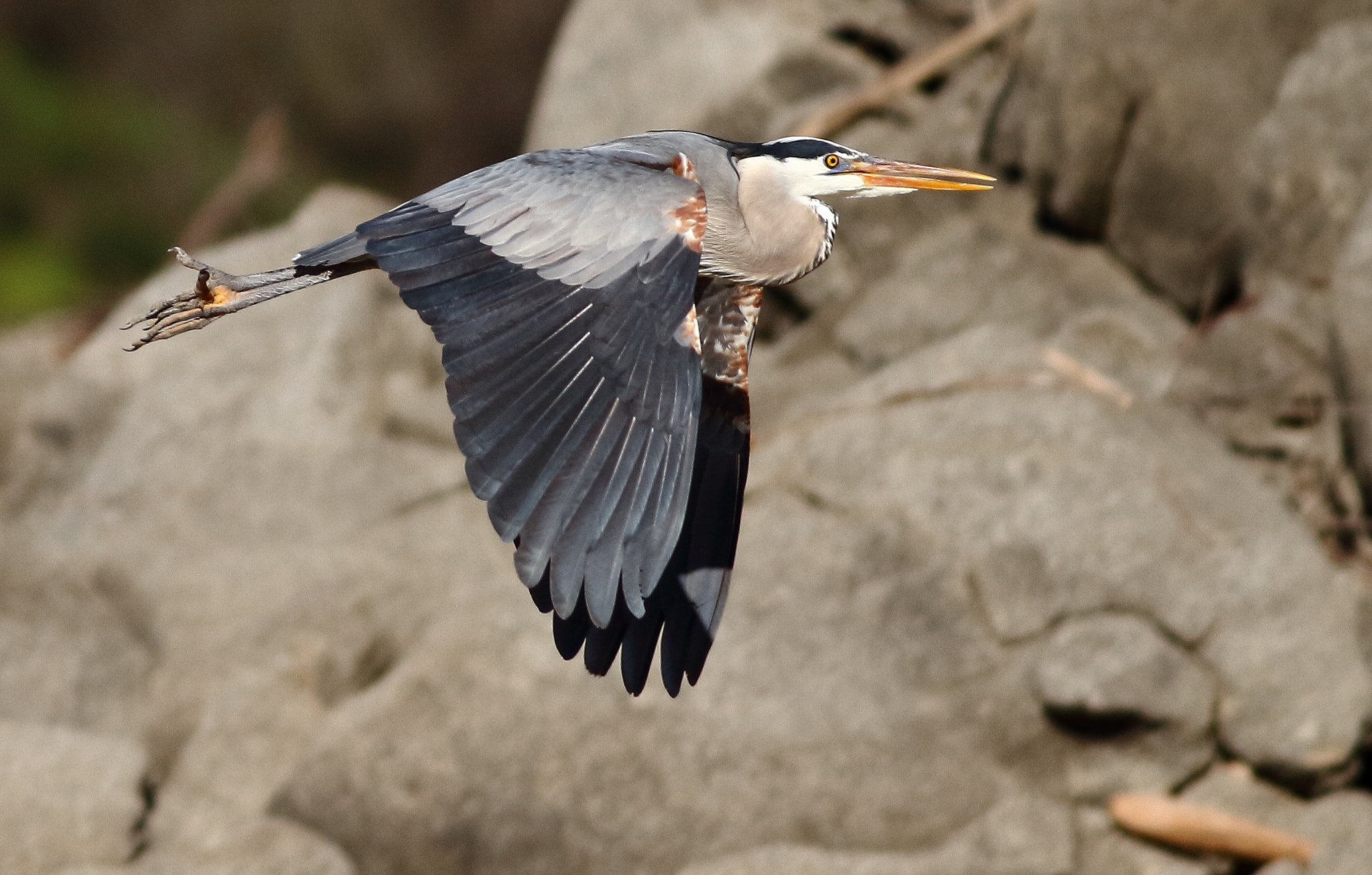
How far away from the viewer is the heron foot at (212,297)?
10.9ft

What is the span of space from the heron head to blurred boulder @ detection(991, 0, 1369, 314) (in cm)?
194

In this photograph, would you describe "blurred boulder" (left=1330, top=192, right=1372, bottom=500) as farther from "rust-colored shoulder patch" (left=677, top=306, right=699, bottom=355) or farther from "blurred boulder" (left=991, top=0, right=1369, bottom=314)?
"rust-colored shoulder patch" (left=677, top=306, right=699, bottom=355)

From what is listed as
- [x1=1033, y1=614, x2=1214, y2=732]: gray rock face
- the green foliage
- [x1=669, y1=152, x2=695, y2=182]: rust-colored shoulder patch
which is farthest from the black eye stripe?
the green foliage

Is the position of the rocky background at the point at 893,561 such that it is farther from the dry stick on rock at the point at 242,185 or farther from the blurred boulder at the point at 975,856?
the dry stick on rock at the point at 242,185

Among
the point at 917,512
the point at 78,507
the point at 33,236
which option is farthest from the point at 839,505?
the point at 33,236

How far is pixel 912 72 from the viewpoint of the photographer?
591cm

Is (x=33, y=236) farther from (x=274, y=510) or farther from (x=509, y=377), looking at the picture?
(x=509, y=377)

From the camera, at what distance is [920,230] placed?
567cm

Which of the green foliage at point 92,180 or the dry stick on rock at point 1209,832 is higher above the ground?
the green foliage at point 92,180

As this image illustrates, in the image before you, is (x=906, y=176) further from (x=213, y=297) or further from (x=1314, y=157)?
(x=1314, y=157)

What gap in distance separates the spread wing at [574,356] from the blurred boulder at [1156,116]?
251cm

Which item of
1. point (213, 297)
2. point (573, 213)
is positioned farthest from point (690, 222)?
point (213, 297)

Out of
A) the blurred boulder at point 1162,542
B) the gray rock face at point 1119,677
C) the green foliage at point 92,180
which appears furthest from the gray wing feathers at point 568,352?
the green foliage at point 92,180

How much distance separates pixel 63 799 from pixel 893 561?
2184 millimetres
